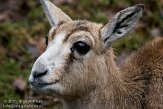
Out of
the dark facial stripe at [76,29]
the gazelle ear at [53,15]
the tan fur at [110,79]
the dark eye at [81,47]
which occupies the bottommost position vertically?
the tan fur at [110,79]

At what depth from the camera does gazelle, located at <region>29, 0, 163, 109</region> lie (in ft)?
Result: 25.4

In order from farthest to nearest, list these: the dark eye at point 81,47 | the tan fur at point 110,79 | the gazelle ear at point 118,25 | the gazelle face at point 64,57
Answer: the gazelle ear at point 118,25, the tan fur at point 110,79, the dark eye at point 81,47, the gazelle face at point 64,57

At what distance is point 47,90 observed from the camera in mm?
7652

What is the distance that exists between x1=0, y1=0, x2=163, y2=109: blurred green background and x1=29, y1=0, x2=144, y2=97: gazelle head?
2.68m

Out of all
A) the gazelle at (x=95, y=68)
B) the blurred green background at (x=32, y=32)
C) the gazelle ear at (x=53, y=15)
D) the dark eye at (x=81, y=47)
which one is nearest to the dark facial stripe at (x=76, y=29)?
the gazelle at (x=95, y=68)

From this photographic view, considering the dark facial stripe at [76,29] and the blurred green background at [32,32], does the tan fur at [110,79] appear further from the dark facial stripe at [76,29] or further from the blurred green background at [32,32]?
the blurred green background at [32,32]

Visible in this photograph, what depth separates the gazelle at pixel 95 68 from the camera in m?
7.73

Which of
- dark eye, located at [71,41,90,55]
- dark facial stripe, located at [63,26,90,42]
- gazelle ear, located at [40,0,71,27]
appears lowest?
dark eye, located at [71,41,90,55]

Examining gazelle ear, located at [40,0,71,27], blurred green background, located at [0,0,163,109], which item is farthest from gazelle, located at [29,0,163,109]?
blurred green background, located at [0,0,163,109]

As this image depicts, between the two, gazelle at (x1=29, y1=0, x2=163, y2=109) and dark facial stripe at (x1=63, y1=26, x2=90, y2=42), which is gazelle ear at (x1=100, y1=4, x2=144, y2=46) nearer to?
gazelle at (x1=29, y1=0, x2=163, y2=109)

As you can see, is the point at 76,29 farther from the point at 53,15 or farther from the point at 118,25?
the point at 53,15

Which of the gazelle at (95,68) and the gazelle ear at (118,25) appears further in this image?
the gazelle ear at (118,25)

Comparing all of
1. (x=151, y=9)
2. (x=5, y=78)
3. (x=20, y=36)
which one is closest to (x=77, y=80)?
(x=5, y=78)

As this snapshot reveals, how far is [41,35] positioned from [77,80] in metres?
4.77
